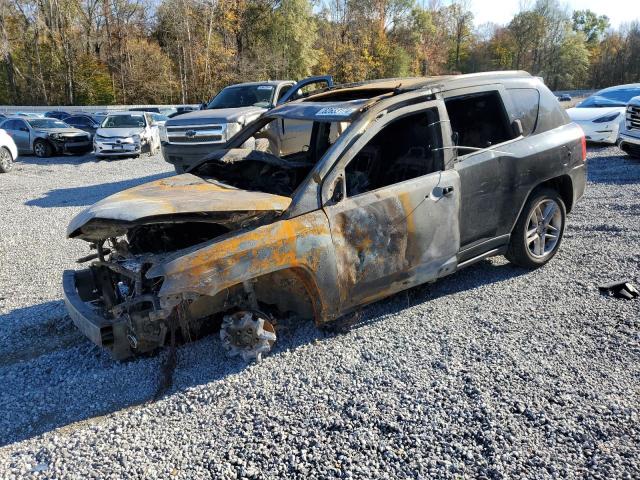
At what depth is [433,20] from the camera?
6781cm

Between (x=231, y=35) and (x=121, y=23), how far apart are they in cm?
879

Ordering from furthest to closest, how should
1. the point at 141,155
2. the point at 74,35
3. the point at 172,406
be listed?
the point at 74,35 → the point at 141,155 → the point at 172,406

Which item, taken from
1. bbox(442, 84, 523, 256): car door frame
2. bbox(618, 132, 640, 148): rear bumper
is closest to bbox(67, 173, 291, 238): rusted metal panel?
bbox(442, 84, 523, 256): car door frame

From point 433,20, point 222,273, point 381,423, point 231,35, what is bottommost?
point 381,423

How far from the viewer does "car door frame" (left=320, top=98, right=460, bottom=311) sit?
3605 millimetres

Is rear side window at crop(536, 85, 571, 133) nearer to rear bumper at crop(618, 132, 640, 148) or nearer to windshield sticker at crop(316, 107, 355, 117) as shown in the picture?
windshield sticker at crop(316, 107, 355, 117)

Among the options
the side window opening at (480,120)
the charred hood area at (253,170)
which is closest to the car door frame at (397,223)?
the side window opening at (480,120)

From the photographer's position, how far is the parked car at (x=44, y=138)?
18.4 m

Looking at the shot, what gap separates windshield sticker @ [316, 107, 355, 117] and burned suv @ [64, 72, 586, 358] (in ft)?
0.04

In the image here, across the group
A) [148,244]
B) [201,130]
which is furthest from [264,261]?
[201,130]

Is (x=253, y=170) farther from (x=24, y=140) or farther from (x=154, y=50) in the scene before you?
(x=154, y=50)

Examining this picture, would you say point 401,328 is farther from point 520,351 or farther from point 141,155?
point 141,155

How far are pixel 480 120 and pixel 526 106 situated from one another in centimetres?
45

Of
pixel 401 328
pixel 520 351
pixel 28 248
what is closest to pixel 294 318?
pixel 401 328
